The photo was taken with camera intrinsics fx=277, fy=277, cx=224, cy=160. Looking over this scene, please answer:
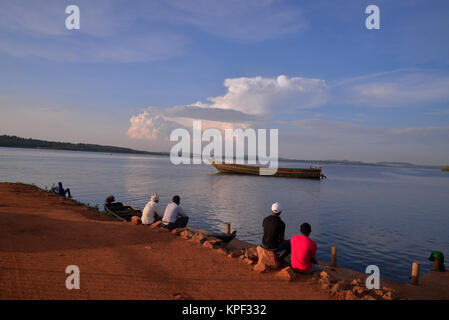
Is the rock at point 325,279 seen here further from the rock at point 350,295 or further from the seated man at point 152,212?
the seated man at point 152,212

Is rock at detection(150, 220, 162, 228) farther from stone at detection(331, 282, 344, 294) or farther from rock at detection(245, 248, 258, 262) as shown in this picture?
stone at detection(331, 282, 344, 294)

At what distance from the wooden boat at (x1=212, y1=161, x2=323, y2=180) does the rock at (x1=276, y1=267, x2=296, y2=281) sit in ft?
181

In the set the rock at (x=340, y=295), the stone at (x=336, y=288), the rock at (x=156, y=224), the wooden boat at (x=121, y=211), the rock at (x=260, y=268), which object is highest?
the rock at (x=156, y=224)

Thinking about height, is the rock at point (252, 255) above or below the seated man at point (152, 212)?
below

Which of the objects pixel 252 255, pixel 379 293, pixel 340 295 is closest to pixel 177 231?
pixel 252 255

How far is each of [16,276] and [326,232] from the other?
596 inches

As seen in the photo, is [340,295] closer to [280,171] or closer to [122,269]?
[122,269]

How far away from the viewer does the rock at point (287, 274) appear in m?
6.57

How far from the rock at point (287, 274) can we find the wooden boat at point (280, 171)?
181 feet

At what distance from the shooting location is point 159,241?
30.4 ft

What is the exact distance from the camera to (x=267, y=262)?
23.2 feet

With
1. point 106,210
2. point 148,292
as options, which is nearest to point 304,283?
point 148,292

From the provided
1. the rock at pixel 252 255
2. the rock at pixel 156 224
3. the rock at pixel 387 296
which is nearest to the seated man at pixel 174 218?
the rock at pixel 156 224
